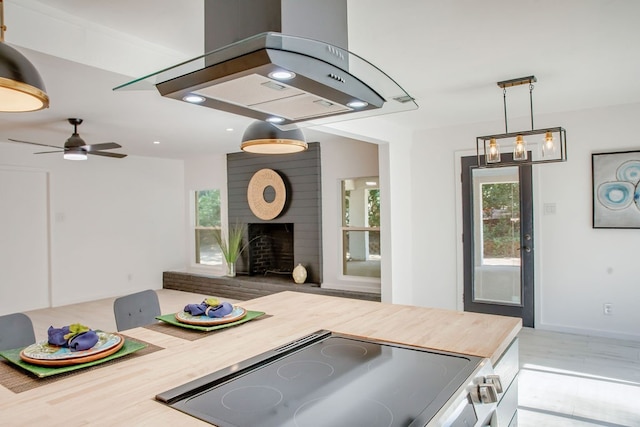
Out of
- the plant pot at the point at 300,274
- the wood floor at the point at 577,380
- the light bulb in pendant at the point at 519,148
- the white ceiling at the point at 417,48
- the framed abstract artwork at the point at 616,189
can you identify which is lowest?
the wood floor at the point at 577,380

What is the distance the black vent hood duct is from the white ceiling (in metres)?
0.99

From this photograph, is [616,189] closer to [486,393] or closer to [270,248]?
[486,393]

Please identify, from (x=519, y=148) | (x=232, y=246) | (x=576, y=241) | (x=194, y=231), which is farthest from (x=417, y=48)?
(x=194, y=231)

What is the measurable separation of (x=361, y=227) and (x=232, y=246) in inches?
90.7

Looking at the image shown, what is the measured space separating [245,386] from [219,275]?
6.60 meters

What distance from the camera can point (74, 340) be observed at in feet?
4.87

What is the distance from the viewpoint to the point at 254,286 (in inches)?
260

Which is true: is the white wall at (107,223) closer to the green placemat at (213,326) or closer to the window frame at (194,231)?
the window frame at (194,231)

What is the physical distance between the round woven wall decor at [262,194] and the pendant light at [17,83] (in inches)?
203

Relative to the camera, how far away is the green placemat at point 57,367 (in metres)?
1.33

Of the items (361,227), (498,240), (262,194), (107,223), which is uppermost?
(262,194)

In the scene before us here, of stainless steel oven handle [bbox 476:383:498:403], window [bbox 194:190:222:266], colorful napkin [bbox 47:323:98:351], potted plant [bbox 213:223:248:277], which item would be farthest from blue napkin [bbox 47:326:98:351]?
window [bbox 194:190:222:266]

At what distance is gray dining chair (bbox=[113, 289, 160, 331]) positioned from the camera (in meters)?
2.36

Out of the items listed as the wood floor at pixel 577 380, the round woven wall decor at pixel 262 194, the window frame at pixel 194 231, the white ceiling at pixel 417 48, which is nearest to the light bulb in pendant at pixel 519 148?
the white ceiling at pixel 417 48
